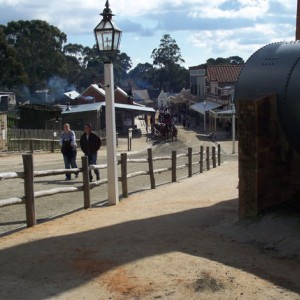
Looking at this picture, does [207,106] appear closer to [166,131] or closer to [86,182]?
[166,131]

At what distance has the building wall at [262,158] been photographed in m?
6.75

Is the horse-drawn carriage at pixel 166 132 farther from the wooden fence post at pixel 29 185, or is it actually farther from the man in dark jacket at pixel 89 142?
the wooden fence post at pixel 29 185

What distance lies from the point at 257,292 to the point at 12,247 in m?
3.01

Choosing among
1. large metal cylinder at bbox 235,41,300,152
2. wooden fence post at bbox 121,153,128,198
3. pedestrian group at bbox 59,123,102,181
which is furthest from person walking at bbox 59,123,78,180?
large metal cylinder at bbox 235,41,300,152

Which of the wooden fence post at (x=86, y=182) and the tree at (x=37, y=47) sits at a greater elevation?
the tree at (x=37, y=47)

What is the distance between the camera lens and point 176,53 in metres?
108

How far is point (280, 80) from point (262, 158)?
0.99 meters

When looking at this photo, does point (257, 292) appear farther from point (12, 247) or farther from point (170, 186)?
point (170, 186)

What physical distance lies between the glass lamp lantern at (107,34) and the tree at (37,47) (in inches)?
2389

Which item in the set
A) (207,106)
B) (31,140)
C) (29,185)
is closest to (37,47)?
(207,106)

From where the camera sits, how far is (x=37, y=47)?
228 ft

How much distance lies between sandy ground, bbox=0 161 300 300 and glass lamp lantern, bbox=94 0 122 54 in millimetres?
2748

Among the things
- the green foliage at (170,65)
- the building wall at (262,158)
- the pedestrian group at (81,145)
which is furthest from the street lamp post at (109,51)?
the green foliage at (170,65)

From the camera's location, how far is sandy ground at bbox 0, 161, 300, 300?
4.77 metres
